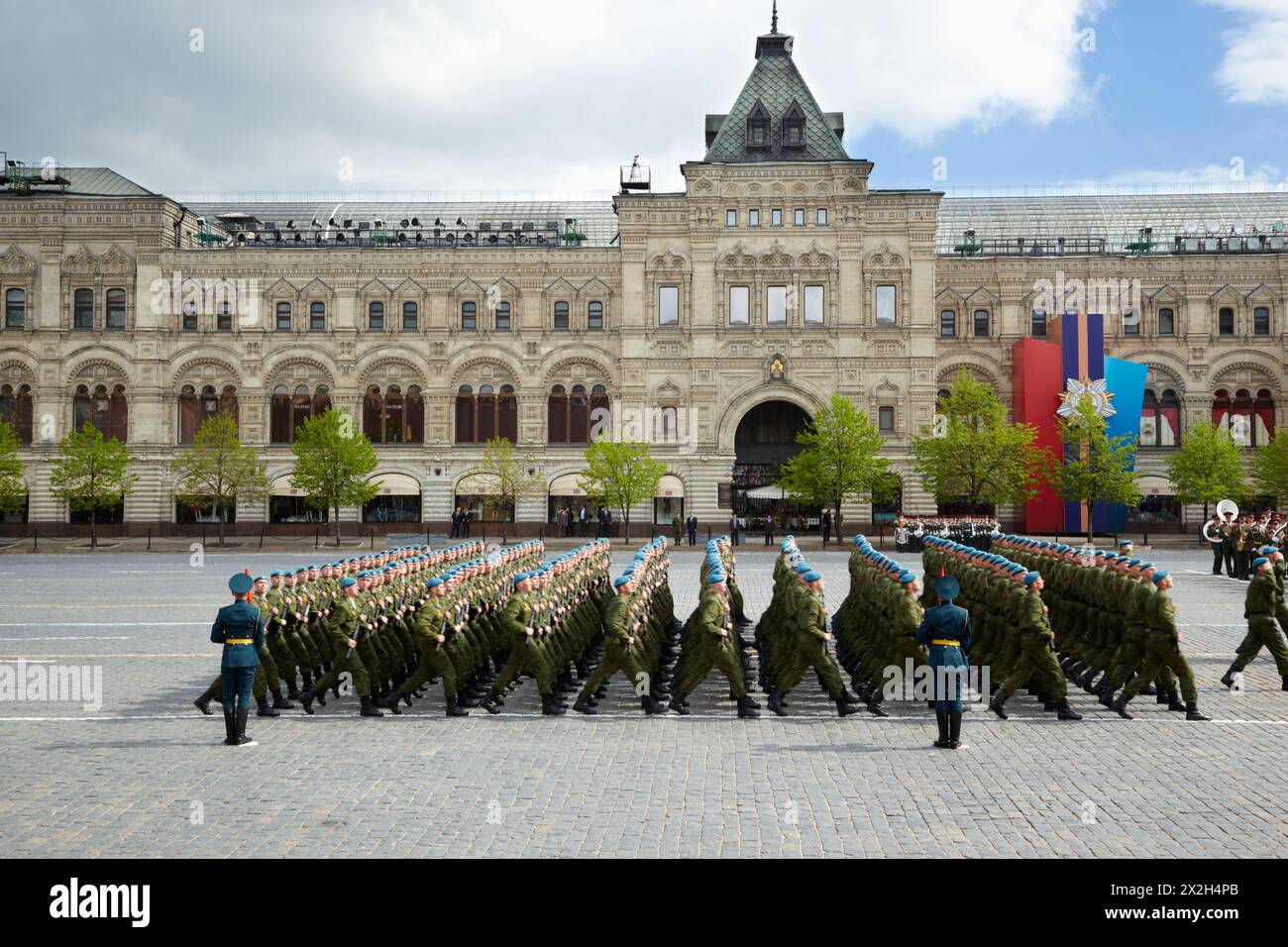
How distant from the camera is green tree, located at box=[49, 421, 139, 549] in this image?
46.2m

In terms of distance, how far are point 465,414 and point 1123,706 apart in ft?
137

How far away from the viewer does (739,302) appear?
50.6 metres

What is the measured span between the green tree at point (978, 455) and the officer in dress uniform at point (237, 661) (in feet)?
124

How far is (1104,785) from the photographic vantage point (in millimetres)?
9531

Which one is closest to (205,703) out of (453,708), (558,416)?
(453,708)

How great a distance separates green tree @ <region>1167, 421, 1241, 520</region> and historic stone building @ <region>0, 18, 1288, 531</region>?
3545 millimetres

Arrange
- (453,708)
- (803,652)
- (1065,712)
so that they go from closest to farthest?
(1065,712) → (803,652) → (453,708)

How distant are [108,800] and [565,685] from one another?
6111 mm

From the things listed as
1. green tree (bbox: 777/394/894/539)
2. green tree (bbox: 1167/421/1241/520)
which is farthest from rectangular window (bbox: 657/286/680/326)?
green tree (bbox: 1167/421/1241/520)

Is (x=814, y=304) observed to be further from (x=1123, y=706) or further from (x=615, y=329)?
(x=1123, y=706)

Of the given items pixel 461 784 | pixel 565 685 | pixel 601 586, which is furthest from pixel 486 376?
pixel 461 784

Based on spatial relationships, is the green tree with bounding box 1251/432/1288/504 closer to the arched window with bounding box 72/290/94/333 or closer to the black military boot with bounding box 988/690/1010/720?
the black military boot with bounding box 988/690/1010/720
